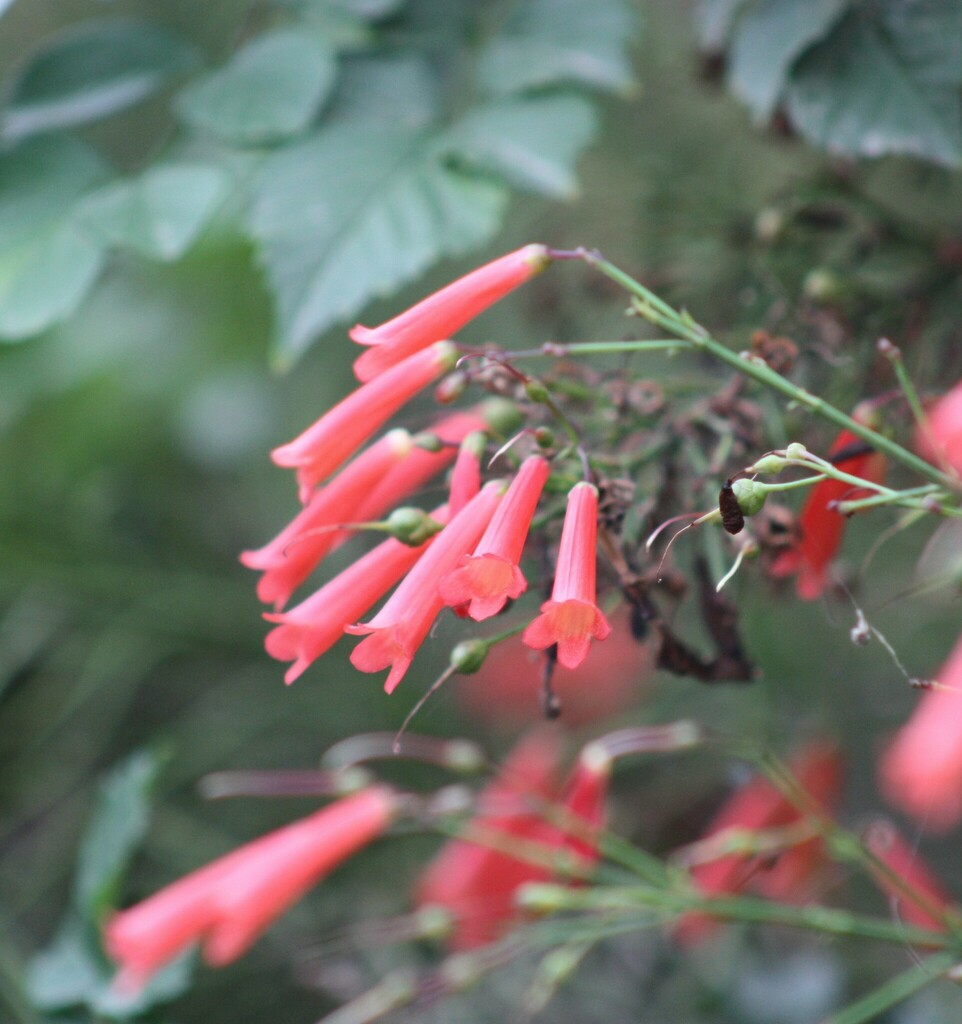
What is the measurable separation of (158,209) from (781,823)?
2.27 ft

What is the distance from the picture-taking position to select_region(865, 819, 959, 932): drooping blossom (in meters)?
0.60

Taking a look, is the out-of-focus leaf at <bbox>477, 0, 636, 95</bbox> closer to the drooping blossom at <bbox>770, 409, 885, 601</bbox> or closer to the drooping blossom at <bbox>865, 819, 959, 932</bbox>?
the drooping blossom at <bbox>770, 409, 885, 601</bbox>

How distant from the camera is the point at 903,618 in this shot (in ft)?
3.28

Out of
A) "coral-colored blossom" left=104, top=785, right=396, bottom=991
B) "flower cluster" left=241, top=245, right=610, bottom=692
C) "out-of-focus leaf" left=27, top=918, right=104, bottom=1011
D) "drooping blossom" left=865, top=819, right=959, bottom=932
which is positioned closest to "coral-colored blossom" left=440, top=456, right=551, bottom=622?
"flower cluster" left=241, top=245, right=610, bottom=692

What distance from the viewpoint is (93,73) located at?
0.81 metres

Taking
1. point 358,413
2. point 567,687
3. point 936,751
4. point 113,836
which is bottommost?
point 567,687

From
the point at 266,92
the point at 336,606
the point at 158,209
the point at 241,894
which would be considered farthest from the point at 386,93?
the point at 241,894

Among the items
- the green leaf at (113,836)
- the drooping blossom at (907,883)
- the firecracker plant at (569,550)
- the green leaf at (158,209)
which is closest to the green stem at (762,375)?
the firecracker plant at (569,550)

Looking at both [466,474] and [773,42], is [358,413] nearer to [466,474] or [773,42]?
[466,474]

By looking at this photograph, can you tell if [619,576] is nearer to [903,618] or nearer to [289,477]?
[903,618]

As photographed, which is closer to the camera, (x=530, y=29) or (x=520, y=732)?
(x=530, y=29)

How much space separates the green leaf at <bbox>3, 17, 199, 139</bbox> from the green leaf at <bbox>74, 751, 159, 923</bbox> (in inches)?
20.0

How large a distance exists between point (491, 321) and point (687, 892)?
0.75 meters

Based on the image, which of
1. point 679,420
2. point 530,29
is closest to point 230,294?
point 530,29
